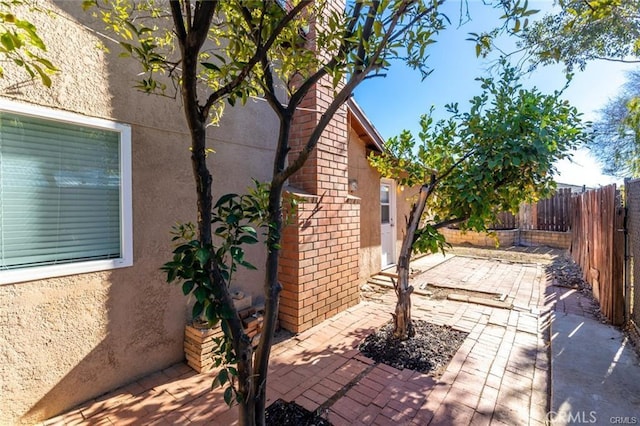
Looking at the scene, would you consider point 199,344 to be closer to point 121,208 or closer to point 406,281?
point 121,208

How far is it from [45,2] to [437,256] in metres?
11.5

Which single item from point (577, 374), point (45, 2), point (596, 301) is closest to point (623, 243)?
point (596, 301)

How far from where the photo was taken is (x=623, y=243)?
469 cm

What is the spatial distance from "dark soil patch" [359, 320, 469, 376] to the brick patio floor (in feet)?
0.42

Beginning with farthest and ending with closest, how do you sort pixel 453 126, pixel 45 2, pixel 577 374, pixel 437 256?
pixel 437 256 → pixel 453 126 → pixel 577 374 → pixel 45 2

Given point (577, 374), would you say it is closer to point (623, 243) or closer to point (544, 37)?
point (623, 243)

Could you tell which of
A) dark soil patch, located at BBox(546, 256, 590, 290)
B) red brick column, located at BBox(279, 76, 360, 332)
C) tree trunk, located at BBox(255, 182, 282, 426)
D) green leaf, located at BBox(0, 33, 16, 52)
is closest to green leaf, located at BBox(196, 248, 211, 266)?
tree trunk, located at BBox(255, 182, 282, 426)

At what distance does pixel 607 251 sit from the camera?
507cm

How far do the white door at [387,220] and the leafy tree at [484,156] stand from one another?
14.1 feet

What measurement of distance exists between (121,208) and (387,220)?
746cm

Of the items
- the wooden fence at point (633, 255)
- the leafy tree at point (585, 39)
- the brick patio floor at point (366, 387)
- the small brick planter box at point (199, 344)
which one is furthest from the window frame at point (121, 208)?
the leafy tree at point (585, 39)

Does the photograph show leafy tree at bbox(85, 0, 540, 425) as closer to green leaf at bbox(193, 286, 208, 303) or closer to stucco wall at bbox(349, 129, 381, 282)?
green leaf at bbox(193, 286, 208, 303)

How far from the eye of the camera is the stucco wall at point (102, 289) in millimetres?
2654

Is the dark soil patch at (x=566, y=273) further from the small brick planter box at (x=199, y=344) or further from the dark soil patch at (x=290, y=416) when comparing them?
the small brick planter box at (x=199, y=344)
